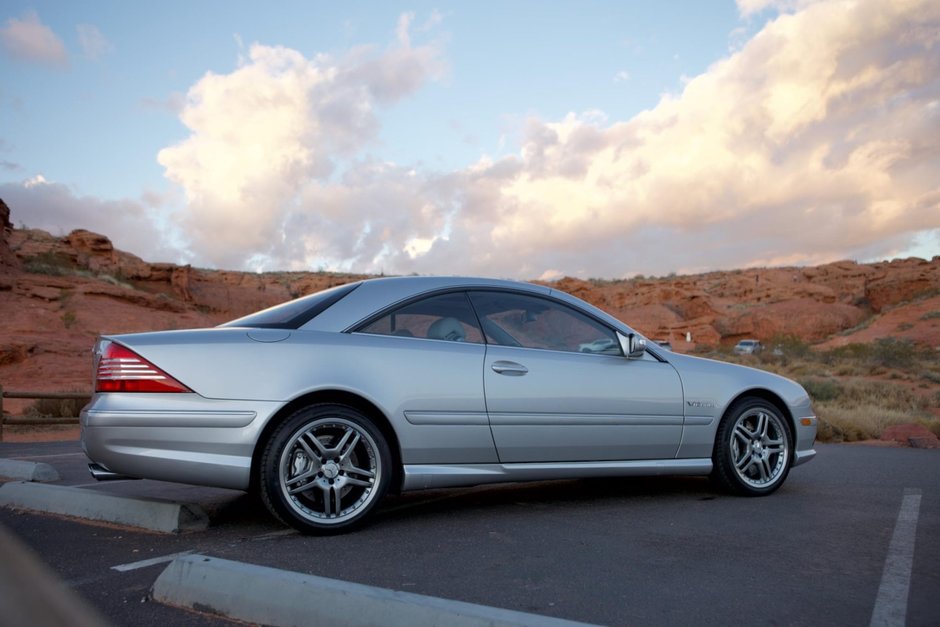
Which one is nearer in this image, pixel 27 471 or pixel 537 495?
pixel 537 495

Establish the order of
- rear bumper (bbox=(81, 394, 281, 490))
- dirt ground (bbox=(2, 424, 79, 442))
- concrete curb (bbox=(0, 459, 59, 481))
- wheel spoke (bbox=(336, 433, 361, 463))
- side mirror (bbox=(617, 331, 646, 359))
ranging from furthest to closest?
dirt ground (bbox=(2, 424, 79, 442)), concrete curb (bbox=(0, 459, 59, 481)), side mirror (bbox=(617, 331, 646, 359)), wheel spoke (bbox=(336, 433, 361, 463)), rear bumper (bbox=(81, 394, 281, 490))

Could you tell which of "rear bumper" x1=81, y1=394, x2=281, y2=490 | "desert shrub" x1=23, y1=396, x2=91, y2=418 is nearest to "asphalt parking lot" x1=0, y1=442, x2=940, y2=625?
"rear bumper" x1=81, y1=394, x2=281, y2=490

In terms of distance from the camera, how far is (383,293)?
5.03 meters

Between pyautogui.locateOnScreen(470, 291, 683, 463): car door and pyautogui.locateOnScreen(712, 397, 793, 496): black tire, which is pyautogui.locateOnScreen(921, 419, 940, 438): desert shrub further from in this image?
pyautogui.locateOnScreen(470, 291, 683, 463): car door

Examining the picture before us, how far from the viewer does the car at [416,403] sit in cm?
427

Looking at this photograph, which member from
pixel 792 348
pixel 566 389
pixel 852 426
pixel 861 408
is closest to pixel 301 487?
pixel 566 389

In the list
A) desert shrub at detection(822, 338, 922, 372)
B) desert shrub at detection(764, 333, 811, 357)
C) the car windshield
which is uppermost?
desert shrub at detection(764, 333, 811, 357)

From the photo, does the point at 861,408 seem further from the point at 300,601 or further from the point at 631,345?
the point at 300,601

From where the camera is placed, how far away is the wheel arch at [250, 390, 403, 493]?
14.3 feet

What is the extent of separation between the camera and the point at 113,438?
4262mm

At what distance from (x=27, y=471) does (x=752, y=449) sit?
5598 millimetres

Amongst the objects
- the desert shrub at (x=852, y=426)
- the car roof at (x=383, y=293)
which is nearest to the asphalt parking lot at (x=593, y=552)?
the car roof at (x=383, y=293)

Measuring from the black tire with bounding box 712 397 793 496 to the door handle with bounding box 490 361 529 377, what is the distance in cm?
171

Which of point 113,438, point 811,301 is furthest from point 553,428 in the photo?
point 811,301
